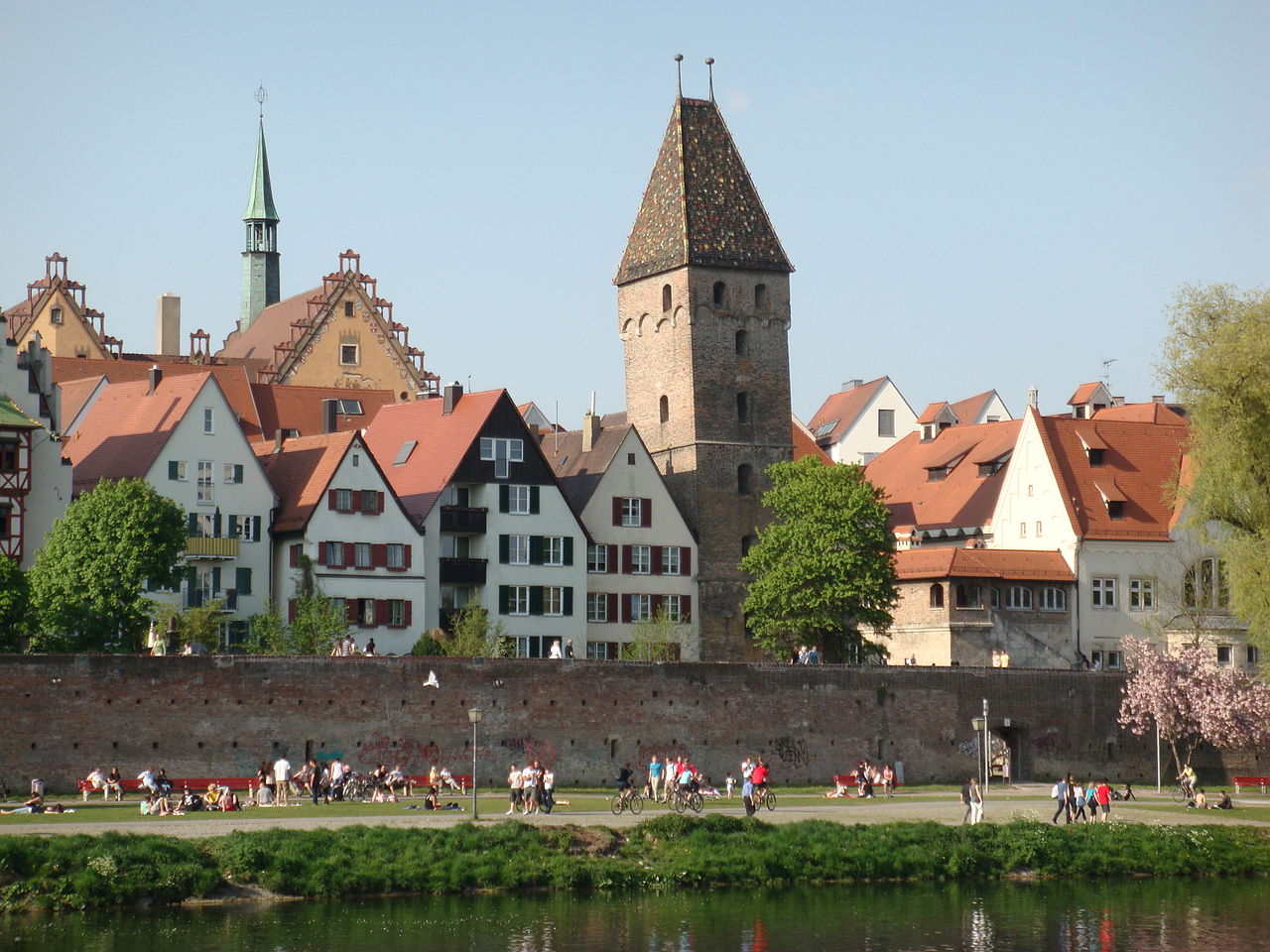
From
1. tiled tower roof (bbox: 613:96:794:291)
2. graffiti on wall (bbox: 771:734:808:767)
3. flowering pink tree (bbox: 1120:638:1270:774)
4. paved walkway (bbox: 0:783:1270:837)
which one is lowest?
paved walkway (bbox: 0:783:1270:837)

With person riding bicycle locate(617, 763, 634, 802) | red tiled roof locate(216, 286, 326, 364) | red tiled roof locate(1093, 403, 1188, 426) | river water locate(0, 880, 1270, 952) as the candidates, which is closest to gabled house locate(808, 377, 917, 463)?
red tiled roof locate(1093, 403, 1188, 426)

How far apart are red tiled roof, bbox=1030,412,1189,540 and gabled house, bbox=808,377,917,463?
107ft

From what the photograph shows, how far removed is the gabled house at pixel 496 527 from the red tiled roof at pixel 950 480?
17.8m

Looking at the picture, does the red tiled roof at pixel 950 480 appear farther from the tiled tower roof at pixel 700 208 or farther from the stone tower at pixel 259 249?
the stone tower at pixel 259 249

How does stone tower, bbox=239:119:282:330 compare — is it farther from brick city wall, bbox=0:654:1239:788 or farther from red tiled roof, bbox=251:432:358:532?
brick city wall, bbox=0:654:1239:788

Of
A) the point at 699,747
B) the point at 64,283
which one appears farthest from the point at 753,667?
the point at 64,283

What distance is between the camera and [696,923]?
48250mm

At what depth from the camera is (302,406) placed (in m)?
101

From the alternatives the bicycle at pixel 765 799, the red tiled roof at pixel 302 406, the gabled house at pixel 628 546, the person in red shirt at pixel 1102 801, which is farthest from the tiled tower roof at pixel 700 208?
the person in red shirt at pixel 1102 801

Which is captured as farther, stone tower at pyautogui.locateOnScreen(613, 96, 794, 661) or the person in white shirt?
stone tower at pyautogui.locateOnScreen(613, 96, 794, 661)

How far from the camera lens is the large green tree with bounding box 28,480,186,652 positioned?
68.7 metres

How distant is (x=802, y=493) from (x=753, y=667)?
30.7 ft

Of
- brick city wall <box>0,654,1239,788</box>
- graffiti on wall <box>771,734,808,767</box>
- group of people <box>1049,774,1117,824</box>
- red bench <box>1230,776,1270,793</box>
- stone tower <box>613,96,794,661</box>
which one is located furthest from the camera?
stone tower <box>613,96,794,661</box>

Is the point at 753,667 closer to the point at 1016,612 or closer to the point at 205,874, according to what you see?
the point at 1016,612
